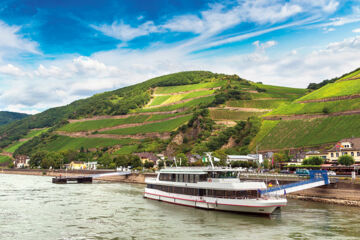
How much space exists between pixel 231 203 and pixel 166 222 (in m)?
7.29

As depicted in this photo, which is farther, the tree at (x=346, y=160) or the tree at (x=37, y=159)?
the tree at (x=37, y=159)

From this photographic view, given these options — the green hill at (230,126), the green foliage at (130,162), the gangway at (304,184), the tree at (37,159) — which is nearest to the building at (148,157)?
the green foliage at (130,162)

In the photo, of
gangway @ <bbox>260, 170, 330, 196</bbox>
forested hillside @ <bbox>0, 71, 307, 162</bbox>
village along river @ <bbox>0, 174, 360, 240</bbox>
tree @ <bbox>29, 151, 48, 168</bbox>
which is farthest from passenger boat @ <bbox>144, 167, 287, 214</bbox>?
tree @ <bbox>29, 151, 48, 168</bbox>

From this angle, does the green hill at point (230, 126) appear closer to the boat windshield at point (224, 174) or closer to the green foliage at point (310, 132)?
the green foliage at point (310, 132)

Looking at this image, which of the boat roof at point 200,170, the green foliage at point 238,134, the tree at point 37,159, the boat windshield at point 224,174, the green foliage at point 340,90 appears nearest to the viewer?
the boat roof at point 200,170

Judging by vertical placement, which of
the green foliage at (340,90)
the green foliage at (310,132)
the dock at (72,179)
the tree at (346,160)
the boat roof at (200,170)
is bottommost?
the dock at (72,179)

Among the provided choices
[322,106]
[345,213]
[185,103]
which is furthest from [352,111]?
[185,103]

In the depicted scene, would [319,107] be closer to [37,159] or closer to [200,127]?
[200,127]

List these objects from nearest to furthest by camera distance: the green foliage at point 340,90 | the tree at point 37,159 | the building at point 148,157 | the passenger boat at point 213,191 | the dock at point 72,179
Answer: the passenger boat at point 213,191, the dock at point 72,179, the green foliage at point 340,90, the building at point 148,157, the tree at point 37,159

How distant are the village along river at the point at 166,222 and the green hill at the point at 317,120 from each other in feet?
163

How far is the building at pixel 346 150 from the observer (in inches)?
2808

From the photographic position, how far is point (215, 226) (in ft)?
115

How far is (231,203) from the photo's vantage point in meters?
39.5

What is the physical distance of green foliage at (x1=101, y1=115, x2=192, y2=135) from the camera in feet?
543
